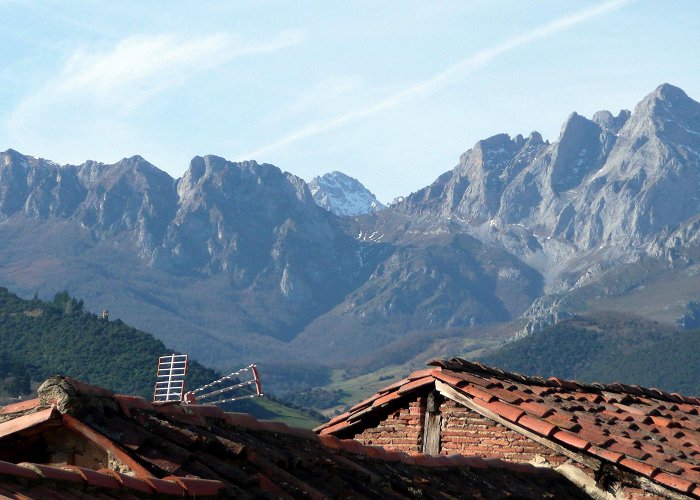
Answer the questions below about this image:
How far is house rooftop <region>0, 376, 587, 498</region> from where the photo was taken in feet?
24.2

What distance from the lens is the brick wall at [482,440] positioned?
45.5ft

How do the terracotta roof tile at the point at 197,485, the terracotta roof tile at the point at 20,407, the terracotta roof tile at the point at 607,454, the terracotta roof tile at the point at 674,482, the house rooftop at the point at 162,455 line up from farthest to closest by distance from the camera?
the terracotta roof tile at the point at 607,454 → the terracotta roof tile at the point at 674,482 → the terracotta roof tile at the point at 20,407 → the terracotta roof tile at the point at 197,485 → the house rooftop at the point at 162,455

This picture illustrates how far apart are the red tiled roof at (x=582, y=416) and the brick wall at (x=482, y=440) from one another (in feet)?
0.67

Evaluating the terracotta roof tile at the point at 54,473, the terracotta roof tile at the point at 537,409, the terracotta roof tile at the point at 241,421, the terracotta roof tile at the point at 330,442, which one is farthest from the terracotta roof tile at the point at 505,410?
the terracotta roof tile at the point at 54,473

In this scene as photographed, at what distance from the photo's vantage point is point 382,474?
10867 mm

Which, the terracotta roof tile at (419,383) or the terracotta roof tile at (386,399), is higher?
the terracotta roof tile at (419,383)

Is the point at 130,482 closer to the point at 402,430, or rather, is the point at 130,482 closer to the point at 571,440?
the point at 571,440

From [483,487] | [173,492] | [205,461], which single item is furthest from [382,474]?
[173,492]

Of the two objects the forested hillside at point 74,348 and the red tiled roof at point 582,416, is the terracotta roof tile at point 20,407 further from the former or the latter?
the forested hillside at point 74,348

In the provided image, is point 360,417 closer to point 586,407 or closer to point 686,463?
point 586,407

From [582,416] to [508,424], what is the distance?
1027mm

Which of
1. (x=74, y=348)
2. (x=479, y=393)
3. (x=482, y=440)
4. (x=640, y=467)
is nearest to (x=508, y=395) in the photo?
(x=479, y=393)

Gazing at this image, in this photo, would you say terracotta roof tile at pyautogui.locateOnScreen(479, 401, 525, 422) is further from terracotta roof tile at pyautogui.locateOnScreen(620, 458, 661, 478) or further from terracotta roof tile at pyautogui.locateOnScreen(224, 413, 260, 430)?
terracotta roof tile at pyautogui.locateOnScreen(224, 413, 260, 430)

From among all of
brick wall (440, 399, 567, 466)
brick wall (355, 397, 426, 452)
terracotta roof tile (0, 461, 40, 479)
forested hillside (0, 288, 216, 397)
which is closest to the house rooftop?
terracotta roof tile (0, 461, 40, 479)
